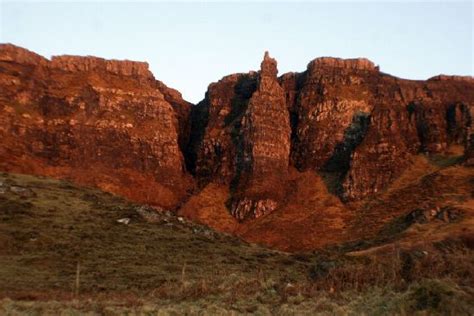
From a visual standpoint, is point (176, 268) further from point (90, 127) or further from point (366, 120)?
point (366, 120)

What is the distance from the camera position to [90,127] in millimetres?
121688

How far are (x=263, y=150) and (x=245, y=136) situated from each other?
527 centimetres

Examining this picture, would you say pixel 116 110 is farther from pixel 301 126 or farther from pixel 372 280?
pixel 372 280

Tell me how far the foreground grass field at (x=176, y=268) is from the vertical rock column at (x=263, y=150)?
87.5ft

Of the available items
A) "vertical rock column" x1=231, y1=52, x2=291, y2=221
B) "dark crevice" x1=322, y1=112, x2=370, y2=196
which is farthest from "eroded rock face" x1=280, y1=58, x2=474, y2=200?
"vertical rock column" x1=231, y1=52, x2=291, y2=221

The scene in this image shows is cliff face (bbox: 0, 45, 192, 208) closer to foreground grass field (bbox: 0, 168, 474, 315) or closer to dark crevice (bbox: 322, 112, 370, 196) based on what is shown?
foreground grass field (bbox: 0, 168, 474, 315)

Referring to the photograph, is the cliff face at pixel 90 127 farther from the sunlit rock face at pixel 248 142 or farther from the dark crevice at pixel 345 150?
the dark crevice at pixel 345 150

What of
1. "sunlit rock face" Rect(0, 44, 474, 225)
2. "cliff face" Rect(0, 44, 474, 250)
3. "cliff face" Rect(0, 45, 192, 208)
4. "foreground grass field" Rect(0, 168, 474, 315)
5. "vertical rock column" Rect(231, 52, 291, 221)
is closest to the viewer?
"foreground grass field" Rect(0, 168, 474, 315)

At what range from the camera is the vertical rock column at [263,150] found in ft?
377

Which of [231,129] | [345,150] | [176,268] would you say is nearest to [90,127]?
[231,129]

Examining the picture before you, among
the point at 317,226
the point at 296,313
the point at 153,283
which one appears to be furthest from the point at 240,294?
the point at 317,226

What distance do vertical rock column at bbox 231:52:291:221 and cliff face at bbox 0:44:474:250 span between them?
0.92 feet

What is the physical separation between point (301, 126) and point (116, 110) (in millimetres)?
39901

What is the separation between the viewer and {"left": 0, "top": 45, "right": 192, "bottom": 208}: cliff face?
373 feet
